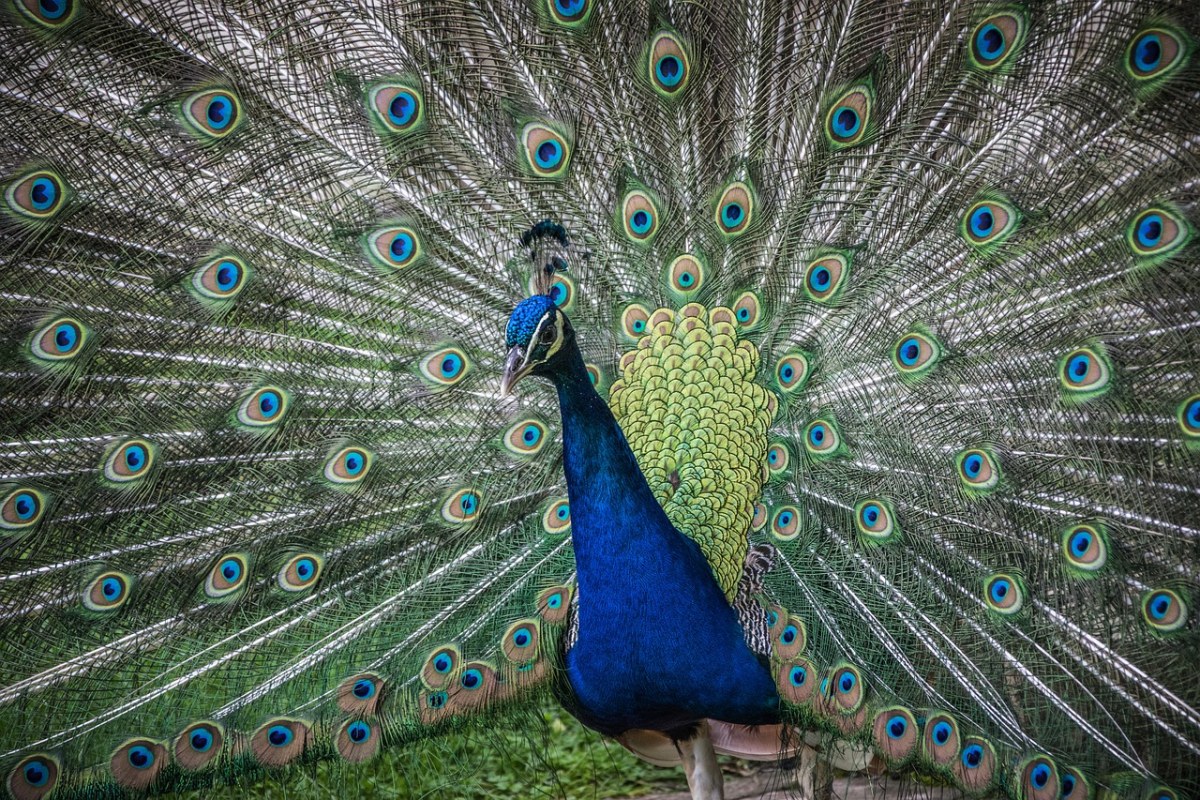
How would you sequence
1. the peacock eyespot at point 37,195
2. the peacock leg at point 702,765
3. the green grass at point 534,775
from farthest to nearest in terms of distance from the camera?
the green grass at point 534,775 → the peacock leg at point 702,765 → the peacock eyespot at point 37,195

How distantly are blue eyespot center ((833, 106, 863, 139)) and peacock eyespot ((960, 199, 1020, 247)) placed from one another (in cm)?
33

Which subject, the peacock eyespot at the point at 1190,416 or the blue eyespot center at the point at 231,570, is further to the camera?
the blue eyespot center at the point at 231,570

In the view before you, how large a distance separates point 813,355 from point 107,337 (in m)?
1.71

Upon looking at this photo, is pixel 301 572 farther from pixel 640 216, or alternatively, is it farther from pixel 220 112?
pixel 640 216

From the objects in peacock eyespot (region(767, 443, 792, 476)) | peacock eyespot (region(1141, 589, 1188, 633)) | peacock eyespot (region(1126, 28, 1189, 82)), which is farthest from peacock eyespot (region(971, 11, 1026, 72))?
peacock eyespot (region(1141, 589, 1188, 633))

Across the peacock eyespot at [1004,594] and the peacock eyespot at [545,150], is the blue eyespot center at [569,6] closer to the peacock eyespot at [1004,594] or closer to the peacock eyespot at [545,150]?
the peacock eyespot at [545,150]

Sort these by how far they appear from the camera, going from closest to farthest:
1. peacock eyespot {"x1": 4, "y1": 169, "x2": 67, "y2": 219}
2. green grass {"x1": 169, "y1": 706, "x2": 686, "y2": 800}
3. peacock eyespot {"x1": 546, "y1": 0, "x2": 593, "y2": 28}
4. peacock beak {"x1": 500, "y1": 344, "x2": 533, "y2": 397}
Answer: peacock beak {"x1": 500, "y1": 344, "x2": 533, "y2": 397}
peacock eyespot {"x1": 4, "y1": 169, "x2": 67, "y2": 219}
peacock eyespot {"x1": 546, "y1": 0, "x2": 593, "y2": 28}
green grass {"x1": 169, "y1": 706, "x2": 686, "y2": 800}

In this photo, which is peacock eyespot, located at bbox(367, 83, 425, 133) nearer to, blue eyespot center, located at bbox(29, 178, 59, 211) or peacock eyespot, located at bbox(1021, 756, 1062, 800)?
blue eyespot center, located at bbox(29, 178, 59, 211)

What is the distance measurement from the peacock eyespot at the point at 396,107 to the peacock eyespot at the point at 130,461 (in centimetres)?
96

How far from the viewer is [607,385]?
2.76 meters

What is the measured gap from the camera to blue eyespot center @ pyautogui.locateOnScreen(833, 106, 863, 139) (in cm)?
250

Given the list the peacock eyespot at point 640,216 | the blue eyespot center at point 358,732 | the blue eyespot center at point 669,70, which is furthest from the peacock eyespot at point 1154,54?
the blue eyespot center at point 358,732

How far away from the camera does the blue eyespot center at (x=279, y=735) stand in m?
2.57

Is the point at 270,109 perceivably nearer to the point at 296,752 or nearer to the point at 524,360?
the point at 524,360
